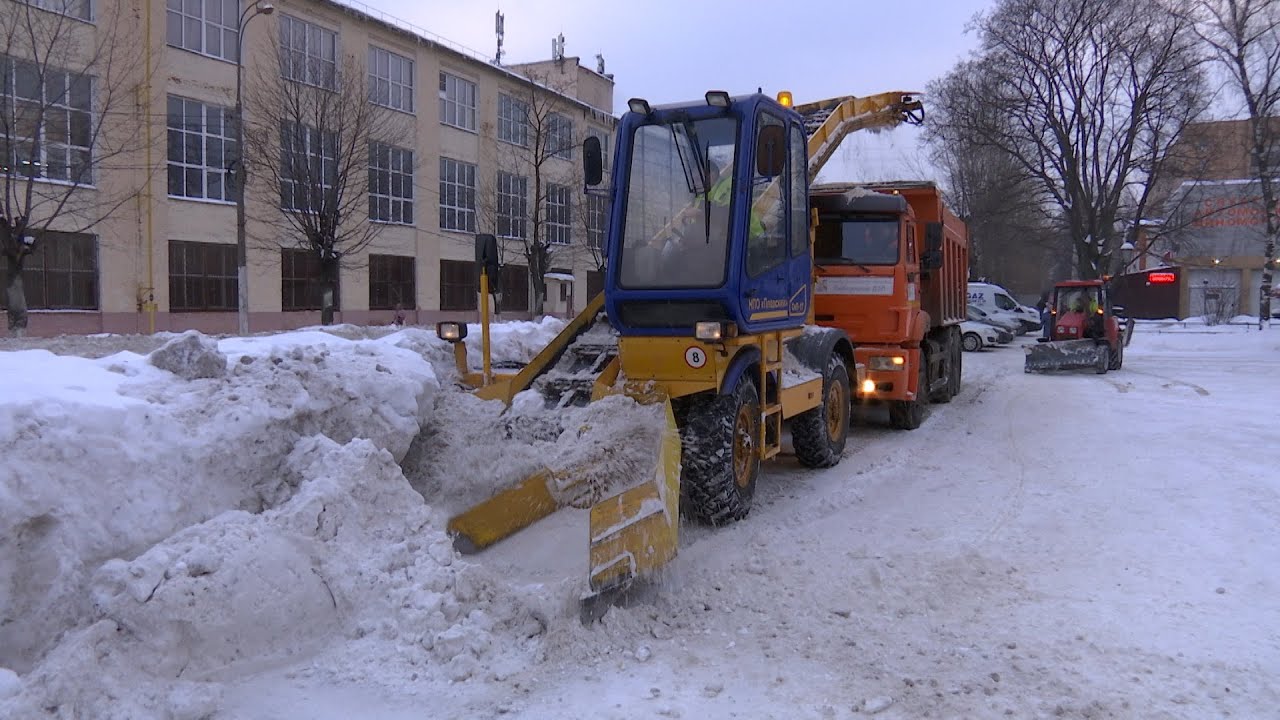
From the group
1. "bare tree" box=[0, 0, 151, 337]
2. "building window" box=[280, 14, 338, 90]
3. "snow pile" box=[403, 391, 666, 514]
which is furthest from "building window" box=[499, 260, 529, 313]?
"snow pile" box=[403, 391, 666, 514]

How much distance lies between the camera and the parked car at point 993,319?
103ft

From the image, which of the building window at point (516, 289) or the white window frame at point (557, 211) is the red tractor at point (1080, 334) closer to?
the white window frame at point (557, 211)

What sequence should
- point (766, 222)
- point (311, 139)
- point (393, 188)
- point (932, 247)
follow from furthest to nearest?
point (393, 188), point (311, 139), point (932, 247), point (766, 222)

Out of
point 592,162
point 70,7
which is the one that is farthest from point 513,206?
point 592,162

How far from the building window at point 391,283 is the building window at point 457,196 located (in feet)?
8.08

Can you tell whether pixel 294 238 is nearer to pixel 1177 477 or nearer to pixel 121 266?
pixel 121 266

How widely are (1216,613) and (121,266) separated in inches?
1021

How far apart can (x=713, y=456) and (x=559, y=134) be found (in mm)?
32136

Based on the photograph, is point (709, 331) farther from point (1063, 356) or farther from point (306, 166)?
point (306, 166)

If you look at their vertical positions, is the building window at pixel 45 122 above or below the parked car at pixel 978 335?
above

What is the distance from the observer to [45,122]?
722 inches

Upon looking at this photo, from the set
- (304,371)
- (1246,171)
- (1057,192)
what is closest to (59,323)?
(304,371)

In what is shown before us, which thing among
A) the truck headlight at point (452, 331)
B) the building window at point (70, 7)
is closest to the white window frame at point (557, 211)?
the building window at point (70, 7)

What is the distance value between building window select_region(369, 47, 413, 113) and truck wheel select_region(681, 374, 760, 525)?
2719cm
